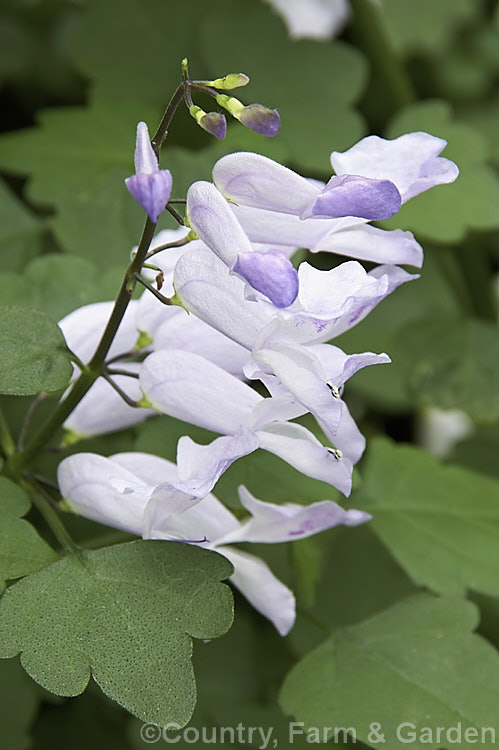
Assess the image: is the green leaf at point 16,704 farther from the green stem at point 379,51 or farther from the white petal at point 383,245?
the green stem at point 379,51

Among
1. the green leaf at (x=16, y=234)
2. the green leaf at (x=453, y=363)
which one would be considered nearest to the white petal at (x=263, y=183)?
the green leaf at (x=16, y=234)

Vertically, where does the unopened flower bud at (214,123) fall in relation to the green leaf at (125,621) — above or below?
above

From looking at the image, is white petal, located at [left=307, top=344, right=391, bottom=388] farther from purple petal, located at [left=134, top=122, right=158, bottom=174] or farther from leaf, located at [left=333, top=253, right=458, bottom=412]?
leaf, located at [left=333, top=253, right=458, bottom=412]

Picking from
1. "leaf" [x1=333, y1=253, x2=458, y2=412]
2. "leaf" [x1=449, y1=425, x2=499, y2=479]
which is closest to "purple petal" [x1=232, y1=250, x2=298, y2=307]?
"leaf" [x1=333, y1=253, x2=458, y2=412]

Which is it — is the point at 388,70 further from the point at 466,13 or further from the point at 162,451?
the point at 162,451

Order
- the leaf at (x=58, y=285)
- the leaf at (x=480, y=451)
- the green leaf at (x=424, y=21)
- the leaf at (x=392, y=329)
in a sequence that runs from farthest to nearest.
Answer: the green leaf at (x=424, y=21) < the leaf at (x=392, y=329) < the leaf at (x=480, y=451) < the leaf at (x=58, y=285)

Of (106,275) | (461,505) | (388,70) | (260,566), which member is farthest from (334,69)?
(260,566)

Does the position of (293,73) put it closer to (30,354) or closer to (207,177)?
(207,177)
